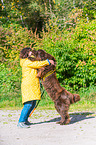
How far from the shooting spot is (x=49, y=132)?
5152 mm

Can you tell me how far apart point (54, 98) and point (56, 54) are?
485cm

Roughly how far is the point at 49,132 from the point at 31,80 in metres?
1.26

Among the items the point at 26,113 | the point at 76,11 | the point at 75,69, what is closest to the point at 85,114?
the point at 26,113

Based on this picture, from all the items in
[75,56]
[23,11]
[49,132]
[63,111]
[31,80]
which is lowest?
[49,132]

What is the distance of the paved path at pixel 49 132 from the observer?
447 cm

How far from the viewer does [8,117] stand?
7.19m

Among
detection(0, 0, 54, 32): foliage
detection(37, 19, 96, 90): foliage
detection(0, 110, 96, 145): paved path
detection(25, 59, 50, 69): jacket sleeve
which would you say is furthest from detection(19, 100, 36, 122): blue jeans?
detection(0, 0, 54, 32): foliage

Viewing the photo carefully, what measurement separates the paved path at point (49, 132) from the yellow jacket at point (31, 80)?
2.42ft

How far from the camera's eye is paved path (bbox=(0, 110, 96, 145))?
447cm

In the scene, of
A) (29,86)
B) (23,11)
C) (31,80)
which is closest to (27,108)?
(29,86)

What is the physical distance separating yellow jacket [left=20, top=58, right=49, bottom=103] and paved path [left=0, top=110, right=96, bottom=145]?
74 cm

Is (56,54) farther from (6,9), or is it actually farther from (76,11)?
(6,9)

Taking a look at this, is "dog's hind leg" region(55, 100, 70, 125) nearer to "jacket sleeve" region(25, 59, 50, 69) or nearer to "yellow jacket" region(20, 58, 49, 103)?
"yellow jacket" region(20, 58, 49, 103)

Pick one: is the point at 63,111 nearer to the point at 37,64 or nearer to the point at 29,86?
the point at 29,86
